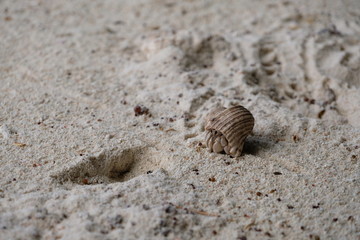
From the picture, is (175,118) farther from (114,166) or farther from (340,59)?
(340,59)

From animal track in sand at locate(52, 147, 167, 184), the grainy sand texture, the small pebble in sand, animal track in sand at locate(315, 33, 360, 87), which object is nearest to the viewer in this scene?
the grainy sand texture

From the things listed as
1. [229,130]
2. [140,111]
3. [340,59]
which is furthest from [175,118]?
[340,59]

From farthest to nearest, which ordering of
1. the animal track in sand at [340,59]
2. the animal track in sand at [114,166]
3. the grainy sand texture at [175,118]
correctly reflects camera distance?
1. the animal track in sand at [340,59]
2. the animal track in sand at [114,166]
3. the grainy sand texture at [175,118]

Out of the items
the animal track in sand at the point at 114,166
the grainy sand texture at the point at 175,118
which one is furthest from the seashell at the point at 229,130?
the animal track in sand at the point at 114,166

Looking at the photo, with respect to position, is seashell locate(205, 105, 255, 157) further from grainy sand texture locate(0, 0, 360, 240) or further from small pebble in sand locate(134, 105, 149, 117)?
small pebble in sand locate(134, 105, 149, 117)

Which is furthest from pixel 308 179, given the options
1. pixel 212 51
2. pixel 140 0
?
pixel 140 0

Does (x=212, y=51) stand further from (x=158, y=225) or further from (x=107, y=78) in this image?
(x=158, y=225)

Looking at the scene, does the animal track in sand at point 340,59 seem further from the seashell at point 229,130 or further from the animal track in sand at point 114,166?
the animal track in sand at point 114,166

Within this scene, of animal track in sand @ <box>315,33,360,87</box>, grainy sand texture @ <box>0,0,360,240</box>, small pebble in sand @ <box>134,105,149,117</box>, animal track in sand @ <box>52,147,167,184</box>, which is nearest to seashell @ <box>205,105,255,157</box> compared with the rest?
grainy sand texture @ <box>0,0,360,240</box>
